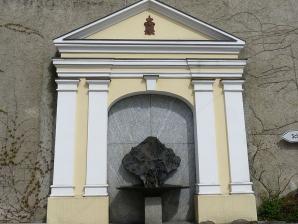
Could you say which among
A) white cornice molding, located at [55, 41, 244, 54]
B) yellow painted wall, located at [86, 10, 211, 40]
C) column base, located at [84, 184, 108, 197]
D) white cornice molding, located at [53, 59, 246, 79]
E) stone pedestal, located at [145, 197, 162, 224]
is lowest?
stone pedestal, located at [145, 197, 162, 224]

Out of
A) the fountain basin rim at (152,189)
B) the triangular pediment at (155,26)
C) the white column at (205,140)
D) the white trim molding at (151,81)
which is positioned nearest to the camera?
the fountain basin rim at (152,189)

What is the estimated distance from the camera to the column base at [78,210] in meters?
7.82

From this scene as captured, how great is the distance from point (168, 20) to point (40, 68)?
3.25 meters

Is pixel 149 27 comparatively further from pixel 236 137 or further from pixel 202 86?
pixel 236 137

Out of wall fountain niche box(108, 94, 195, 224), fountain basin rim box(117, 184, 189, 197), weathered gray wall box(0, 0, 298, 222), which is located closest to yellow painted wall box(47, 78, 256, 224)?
wall fountain niche box(108, 94, 195, 224)

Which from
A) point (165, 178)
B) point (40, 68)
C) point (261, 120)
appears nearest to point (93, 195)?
point (165, 178)

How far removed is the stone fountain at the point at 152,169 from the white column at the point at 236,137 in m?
1.22

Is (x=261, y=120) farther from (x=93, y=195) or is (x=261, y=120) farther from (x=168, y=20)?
(x=93, y=195)

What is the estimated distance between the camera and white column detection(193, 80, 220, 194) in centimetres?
826

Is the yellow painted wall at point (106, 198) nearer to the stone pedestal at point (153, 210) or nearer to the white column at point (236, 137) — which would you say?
the white column at point (236, 137)

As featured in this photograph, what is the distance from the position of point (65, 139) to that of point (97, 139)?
67 cm

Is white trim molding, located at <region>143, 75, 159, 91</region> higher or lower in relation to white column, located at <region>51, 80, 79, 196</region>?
higher

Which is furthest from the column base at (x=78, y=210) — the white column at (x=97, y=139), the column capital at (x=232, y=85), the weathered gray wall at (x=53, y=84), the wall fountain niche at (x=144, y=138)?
the column capital at (x=232, y=85)

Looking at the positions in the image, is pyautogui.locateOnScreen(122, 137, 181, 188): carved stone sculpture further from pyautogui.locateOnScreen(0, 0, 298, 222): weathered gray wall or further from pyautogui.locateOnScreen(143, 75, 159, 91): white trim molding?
pyautogui.locateOnScreen(0, 0, 298, 222): weathered gray wall
